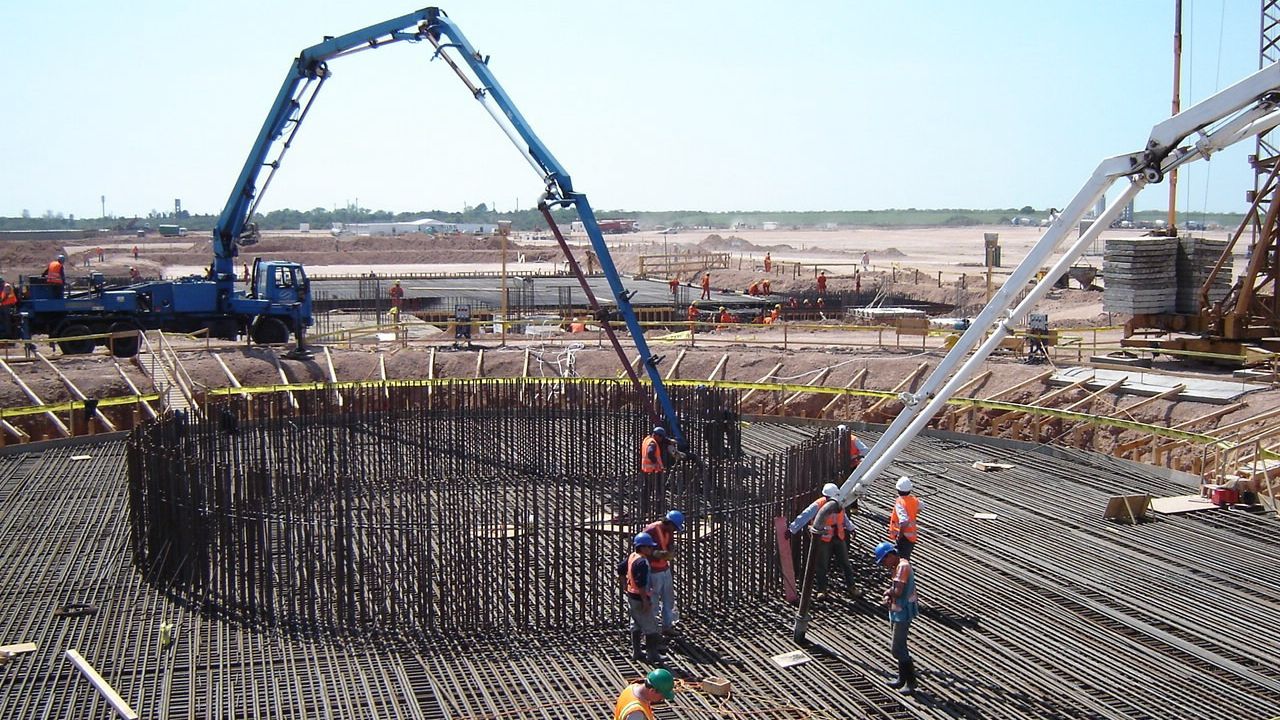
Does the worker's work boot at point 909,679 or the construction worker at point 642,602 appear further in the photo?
the construction worker at point 642,602

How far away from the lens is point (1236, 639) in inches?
449

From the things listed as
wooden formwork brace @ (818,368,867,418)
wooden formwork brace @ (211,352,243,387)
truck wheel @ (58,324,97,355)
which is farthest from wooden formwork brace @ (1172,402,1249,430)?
truck wheel @ (58,324,97,355)

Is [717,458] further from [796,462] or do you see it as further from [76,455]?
[76,455]

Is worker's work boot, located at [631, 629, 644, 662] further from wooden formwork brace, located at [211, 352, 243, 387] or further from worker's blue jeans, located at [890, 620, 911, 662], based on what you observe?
wooden formwork brace, located at [211, 352, 243, 387]

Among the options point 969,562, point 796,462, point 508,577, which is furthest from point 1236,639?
point 508,577

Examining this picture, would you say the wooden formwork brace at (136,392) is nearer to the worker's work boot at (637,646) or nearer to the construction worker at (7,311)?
the construction worker at (7,311)

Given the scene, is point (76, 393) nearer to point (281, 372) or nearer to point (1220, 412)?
point (281, 372)

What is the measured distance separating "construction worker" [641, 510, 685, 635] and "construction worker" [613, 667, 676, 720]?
3.65 meters

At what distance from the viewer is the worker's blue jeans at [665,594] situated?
35.8 ft

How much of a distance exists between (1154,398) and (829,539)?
468 inches

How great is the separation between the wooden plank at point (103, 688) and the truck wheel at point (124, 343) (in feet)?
65.6

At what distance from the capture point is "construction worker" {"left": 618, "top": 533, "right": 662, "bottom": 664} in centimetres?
1050

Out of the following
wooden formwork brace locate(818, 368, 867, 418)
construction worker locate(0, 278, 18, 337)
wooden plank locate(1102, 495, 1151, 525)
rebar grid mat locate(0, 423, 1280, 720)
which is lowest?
rebar grid mat locate(0, 423, 1280, 720)

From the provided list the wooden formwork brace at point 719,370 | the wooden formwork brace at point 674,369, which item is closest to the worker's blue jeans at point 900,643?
the wooden formwork brace at point 719,370
